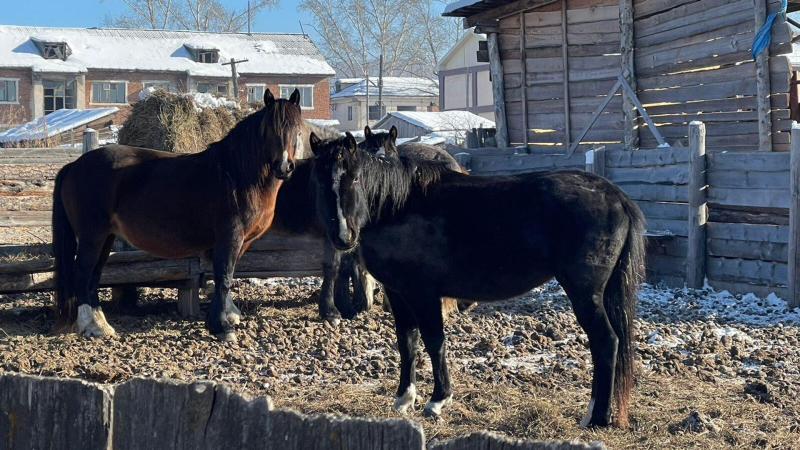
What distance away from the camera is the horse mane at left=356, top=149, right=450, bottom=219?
4797 millimetres

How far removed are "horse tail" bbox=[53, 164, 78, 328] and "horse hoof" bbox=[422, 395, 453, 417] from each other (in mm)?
3989

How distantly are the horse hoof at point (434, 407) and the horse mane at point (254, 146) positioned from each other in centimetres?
295

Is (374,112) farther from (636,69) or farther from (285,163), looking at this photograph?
(285,163)

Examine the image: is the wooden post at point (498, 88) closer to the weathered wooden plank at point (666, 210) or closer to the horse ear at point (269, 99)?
the weathered wooden plank at point (666, 210)

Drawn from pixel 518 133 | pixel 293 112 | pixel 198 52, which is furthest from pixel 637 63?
pixel 198 52

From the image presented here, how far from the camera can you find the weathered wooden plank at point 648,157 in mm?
10219

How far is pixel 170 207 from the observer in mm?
7332

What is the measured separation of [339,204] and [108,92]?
154 feet

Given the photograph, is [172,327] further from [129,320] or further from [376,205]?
[376,205]

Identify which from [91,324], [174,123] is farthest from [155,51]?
[91,324]

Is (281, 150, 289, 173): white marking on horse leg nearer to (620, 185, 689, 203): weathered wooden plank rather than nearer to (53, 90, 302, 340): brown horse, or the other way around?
(53, 90, 302, 340): brown horse

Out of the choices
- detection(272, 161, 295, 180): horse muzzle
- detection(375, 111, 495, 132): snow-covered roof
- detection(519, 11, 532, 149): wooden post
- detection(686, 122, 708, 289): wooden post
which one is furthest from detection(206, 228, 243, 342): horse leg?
detection(375, 111, 495, 132): snow-covered roof

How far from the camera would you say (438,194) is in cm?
501

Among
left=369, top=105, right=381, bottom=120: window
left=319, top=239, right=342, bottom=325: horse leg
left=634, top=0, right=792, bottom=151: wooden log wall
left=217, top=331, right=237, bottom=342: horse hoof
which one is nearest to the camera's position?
left=217, top=331, right=237, bottom=342: horse hoof
